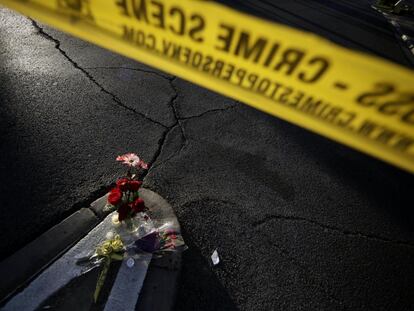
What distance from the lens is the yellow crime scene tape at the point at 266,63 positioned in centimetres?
123

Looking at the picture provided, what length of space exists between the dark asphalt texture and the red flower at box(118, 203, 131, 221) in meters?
0.51

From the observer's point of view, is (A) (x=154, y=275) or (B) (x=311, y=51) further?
(A) (x=154, y=275)

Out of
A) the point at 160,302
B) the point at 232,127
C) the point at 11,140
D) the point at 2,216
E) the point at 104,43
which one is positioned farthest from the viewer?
the point at 232,127

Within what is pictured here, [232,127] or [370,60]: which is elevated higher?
[370,60]

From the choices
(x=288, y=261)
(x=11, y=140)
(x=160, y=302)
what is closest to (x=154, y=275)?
(x=160, y=302)

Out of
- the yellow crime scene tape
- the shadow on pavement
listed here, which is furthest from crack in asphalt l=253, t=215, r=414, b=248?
the yellow crime scene tape

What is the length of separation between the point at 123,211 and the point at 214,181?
1240mm

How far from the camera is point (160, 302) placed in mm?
2594

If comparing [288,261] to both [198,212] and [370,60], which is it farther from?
[370,60]

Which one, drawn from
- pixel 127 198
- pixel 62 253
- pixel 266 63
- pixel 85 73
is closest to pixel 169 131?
pixel 127 198

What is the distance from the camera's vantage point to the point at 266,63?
1336mm

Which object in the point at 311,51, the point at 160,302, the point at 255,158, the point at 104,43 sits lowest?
the point at 160,302

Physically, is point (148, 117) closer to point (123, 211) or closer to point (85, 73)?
point (85, 73)

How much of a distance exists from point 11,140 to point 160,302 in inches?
102
